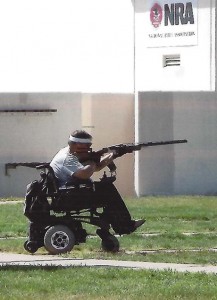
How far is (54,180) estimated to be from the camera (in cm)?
1595

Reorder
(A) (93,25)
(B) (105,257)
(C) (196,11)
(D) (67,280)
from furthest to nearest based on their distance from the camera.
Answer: (A) (93,25)
(C) (196,11)
(B) (105,257)
(D) (67,280)

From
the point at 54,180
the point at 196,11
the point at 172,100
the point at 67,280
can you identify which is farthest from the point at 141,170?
the point at 67,280

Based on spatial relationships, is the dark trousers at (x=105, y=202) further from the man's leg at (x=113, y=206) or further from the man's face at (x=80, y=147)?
the man's face at (x=80, y=147)

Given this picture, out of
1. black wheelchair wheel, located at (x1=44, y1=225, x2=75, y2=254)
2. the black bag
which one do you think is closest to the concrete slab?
black wheelchair wheel, located at (x1=44, y1=225, x2=75, y2=254)

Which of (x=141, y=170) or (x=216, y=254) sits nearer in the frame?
(x=216, y=254)

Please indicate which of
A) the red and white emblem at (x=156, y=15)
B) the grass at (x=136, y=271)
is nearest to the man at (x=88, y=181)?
the grass at (x=136, y=271)

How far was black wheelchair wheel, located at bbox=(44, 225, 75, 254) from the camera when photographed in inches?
622

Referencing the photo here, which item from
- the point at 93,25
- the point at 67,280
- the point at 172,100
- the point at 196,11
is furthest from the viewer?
the point at 93,25

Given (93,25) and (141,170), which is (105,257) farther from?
(93,25)

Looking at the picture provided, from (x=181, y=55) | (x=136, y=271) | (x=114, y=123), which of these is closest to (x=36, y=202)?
(x=136, y=271)

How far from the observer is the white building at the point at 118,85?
28328 millimetres

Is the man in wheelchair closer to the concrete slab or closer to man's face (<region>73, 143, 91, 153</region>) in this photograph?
man's face (<region>73, 143, 91, 153</region>)

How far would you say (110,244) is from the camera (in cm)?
1594

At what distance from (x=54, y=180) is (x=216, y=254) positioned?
78.7 inches
